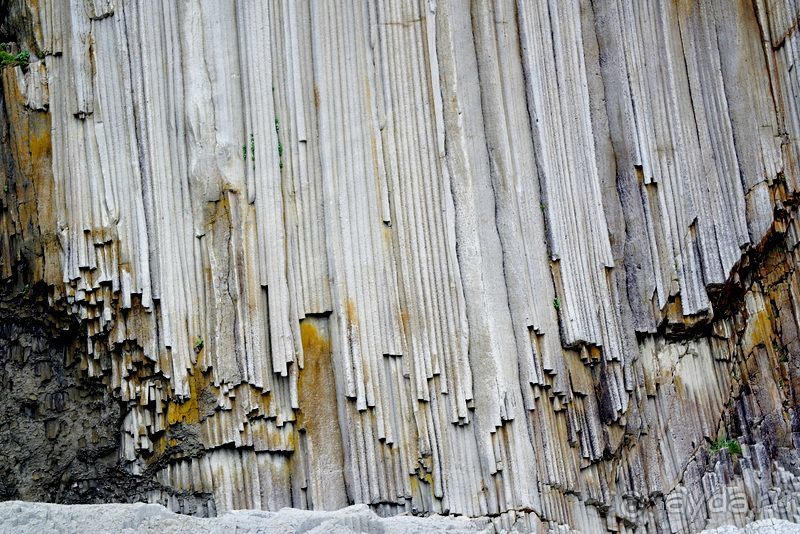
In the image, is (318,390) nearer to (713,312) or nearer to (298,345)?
(298,345)

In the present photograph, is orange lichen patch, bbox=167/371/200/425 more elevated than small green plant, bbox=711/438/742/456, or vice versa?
orange lichen patch, bbox=167/371/200/425

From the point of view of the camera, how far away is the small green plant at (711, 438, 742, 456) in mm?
10164

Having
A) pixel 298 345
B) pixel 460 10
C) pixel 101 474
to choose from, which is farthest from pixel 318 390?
pixel 460 10

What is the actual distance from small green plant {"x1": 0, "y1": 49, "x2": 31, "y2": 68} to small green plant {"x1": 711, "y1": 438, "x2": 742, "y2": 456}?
6.91m

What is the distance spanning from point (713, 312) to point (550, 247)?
67.6 inches

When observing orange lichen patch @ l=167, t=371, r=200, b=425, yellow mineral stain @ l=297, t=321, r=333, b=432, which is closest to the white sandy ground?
yellow mineral stain @ l=297, t=321, r=333, b=432

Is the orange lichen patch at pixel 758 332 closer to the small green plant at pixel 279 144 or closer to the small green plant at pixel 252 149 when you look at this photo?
the small green plant at pixel 279 144

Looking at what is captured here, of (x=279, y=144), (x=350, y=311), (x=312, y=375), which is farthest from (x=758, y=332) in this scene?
(x=279, y=144)

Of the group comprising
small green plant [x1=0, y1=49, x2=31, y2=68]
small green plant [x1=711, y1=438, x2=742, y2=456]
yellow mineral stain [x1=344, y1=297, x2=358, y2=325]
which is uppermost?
small green plant [x1=0, y1=49, x2=31, y2=68]

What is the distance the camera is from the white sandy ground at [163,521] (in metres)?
7.25

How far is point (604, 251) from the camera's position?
10039mm

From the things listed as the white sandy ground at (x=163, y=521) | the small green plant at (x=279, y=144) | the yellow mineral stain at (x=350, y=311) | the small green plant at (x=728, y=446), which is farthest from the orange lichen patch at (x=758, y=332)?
the small green plant at (x=279, y=144)

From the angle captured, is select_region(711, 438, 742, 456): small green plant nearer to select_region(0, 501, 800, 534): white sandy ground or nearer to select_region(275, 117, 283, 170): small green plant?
select_region(0, 501, 800, 534): white sandy ground

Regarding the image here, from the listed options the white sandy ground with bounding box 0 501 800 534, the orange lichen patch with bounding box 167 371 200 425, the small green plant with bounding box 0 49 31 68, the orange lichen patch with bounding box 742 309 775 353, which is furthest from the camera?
the orange lichen patch with bounding box 742 309 775 353
